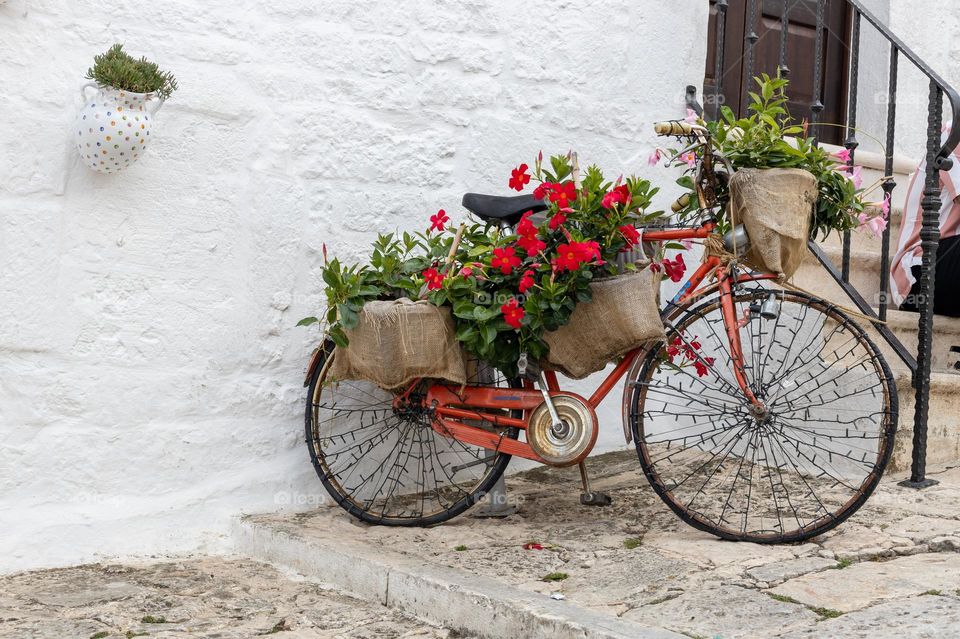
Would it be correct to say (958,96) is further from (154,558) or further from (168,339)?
(154,558)

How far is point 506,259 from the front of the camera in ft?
9.84

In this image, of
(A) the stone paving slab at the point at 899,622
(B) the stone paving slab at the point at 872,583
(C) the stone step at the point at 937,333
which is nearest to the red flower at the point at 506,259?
(B) the stone paving slab at the point at 872,583

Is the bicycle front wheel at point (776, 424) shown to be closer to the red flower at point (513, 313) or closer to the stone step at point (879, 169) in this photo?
the red flower at point (513, 313)

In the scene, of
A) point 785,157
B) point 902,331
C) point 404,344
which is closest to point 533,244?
point 404,344

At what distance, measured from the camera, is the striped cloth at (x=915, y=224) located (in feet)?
13.2

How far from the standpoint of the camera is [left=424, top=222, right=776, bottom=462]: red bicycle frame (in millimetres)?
3064

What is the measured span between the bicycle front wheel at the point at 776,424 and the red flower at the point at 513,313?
0.42 meters

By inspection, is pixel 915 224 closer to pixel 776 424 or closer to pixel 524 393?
pixel 776 424

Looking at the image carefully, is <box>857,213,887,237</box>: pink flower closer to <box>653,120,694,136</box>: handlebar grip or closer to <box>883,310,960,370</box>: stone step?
<box>653,120,694,136</box>: handlebar grip

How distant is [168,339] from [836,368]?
2.22m

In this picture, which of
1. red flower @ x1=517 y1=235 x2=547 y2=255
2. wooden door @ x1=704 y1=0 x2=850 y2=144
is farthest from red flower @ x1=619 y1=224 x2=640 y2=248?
wooden door @ x1=704 y1=0 x2=850 y2=144

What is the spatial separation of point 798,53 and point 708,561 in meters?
3.68

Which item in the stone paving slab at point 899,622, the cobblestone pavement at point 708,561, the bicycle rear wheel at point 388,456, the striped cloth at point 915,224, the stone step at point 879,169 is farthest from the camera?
the stone step at point 879,169

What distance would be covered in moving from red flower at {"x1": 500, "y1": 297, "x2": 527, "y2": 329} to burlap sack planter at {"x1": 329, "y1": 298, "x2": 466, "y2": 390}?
225 mm
